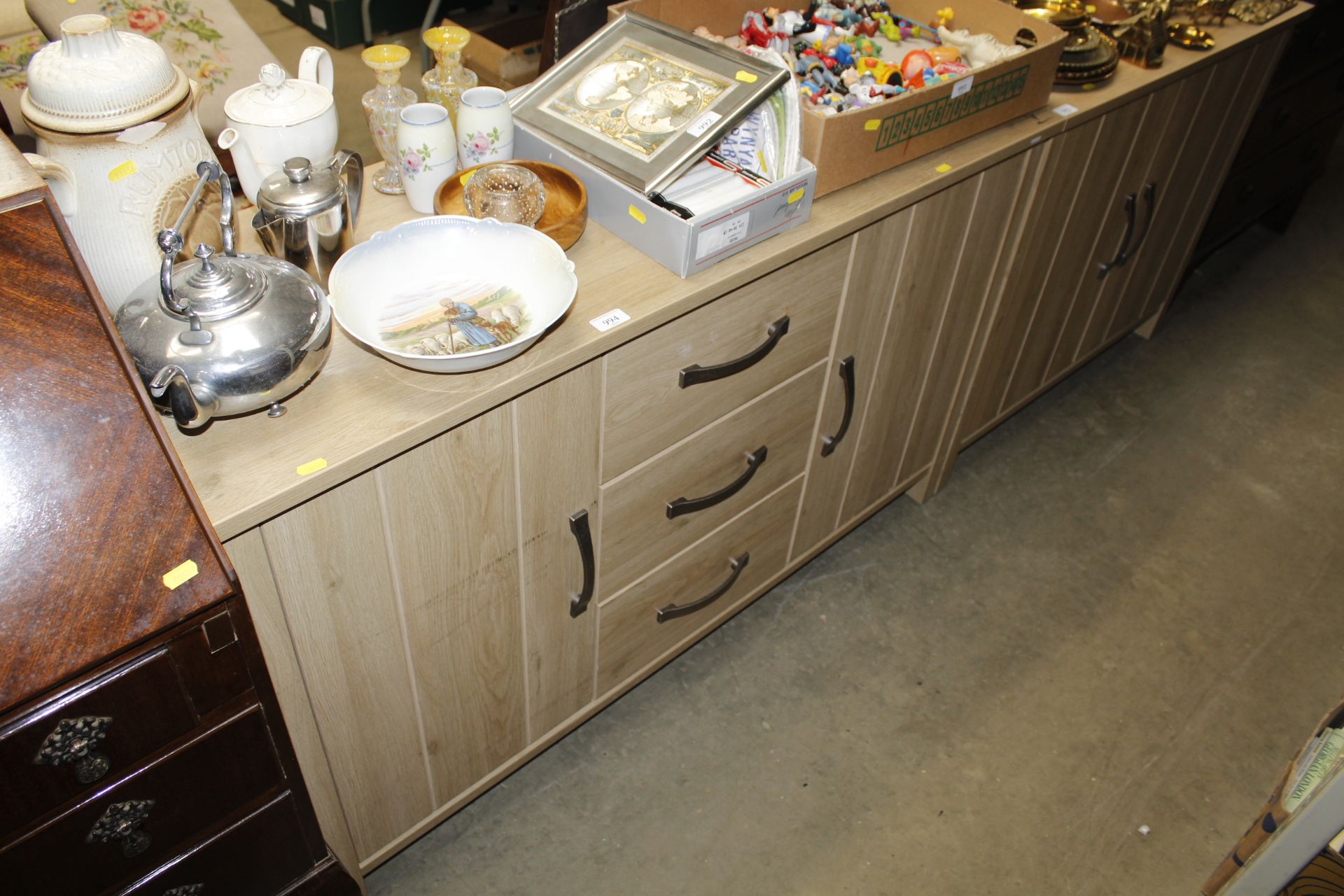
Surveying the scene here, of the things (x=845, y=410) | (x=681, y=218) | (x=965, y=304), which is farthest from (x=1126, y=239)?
(x=681, y=218)

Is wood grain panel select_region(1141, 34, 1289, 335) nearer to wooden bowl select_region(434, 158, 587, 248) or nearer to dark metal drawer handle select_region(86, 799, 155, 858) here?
wooden bowl select_region(434, 158, 587, 248)

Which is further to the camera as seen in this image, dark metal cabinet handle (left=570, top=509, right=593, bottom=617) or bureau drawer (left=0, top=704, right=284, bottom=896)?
dark metal cabinet handle (left=570, top=509, right=593, bottom=617)

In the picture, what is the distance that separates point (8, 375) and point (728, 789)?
129 cm

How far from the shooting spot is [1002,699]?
1855 millimetres

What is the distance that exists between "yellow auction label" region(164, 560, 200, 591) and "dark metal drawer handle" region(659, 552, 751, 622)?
34.9 inches

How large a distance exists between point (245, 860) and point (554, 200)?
885 mm

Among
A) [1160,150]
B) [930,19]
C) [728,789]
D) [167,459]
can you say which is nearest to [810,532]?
[728,789]

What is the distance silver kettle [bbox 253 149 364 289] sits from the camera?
3.43ft

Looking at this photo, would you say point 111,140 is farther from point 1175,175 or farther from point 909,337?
point 1175,175

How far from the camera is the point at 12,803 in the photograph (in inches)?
33.1

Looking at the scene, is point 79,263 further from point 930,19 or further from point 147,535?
point 930,19

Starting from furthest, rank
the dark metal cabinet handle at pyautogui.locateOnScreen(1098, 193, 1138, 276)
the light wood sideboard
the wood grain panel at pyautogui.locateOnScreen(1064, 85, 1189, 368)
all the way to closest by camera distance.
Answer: the dark metal cabinet handle at pyautogui.locateOnScreen(1098, 193, 1138, 276) → the wood grain panel at pyautogui.locateOnScreen(1064, 85, 1189, 368) → the light wood sideboard

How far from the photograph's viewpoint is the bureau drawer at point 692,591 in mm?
1553

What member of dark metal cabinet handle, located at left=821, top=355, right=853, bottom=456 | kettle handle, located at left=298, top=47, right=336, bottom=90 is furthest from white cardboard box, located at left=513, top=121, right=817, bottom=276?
dark metal cabinet handle, located at left=821, top=355, right=853, bottom=456
